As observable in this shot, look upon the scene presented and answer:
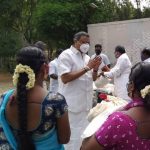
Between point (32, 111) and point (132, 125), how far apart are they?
2.76 feet

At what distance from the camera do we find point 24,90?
3.23 m

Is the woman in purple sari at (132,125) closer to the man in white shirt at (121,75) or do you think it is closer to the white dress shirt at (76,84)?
the white dress shirt at (76,84)

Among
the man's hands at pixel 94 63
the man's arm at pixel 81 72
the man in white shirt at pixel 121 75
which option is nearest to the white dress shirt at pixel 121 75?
the man in white shirt at pixel 121 75

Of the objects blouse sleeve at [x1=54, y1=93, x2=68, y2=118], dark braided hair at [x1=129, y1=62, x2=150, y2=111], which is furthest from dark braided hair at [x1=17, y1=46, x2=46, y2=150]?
dark braided hair at [x1=129, y1=62, x2=150, y2=111]

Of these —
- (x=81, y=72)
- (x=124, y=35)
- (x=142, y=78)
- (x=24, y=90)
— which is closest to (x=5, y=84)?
(x=124, y=35)

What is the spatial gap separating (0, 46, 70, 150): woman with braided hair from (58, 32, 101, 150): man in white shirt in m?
2.71

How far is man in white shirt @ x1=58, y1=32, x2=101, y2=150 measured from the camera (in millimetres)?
6141

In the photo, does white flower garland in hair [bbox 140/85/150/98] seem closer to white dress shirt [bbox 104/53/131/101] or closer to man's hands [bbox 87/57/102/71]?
man's hands [bbox 87/57/102/71]

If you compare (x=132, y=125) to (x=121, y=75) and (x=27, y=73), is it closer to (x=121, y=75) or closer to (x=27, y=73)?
(x=27, y=73)

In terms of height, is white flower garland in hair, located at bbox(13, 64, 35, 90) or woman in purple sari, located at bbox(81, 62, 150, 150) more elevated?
white flower garland in hair, located at bbox(13, 64, 35, 90)

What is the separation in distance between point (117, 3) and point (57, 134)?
19.5 meters

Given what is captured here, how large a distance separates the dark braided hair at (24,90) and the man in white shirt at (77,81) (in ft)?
8.88

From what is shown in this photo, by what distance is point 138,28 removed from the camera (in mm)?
15422

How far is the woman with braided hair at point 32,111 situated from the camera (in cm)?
321
